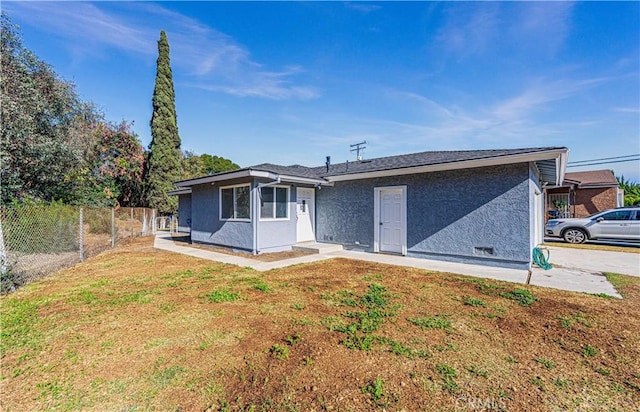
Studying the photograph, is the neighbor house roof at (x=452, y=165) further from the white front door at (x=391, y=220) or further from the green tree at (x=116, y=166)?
the green tree at (x=116, y=166)

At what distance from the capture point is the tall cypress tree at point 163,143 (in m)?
22.3

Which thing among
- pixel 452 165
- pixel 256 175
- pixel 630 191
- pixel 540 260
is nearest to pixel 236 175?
pixel 256 175

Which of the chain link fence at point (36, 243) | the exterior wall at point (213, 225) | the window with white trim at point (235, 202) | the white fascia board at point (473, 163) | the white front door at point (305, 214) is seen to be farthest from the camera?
the white front door at point (305, 214)

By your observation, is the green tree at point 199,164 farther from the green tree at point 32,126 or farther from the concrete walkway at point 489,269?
the concrete walkway at point 489,269

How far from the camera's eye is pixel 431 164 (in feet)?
26.2

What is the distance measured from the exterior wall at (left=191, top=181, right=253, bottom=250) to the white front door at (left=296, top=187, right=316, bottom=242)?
2.14m

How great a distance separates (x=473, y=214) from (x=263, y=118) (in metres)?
12.5

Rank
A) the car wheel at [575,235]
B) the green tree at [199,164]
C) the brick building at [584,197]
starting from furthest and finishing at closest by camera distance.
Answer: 1. the green tree at [199,164]
2. the brick building at [584,197]
3. the car wheel at [575,235]

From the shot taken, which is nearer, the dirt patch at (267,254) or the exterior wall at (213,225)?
the dirt patch at (267,254)

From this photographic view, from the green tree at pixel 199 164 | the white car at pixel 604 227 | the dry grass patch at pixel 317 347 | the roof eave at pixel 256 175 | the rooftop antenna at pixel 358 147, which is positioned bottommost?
the dry grass patch at pixel 317 347

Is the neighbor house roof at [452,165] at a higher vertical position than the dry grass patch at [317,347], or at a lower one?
higher

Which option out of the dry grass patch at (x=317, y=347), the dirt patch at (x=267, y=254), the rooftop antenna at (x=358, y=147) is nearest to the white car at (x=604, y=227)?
the dry grass patch at (x=317, y=347)

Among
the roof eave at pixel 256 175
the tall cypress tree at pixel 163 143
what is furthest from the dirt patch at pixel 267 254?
the tall cypress tree at pixel 163 143

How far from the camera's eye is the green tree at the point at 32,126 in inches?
325
